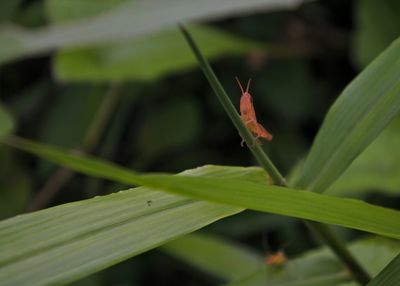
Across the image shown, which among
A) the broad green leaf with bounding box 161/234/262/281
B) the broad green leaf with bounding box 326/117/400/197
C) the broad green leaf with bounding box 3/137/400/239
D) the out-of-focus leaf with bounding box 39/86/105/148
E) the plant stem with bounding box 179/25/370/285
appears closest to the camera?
the broad green leaf with bounding box 3/137/400/239

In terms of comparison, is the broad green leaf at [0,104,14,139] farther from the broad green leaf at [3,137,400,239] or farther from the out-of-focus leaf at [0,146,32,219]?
the broad green leaf at [3,137,400,239]

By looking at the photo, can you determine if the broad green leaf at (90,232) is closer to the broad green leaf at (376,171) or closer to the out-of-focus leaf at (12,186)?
the broad green leaf at (376,171)

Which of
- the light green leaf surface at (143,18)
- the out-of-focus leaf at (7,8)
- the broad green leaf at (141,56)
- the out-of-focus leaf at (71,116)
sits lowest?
the out-of-focus leaf at (71,116)

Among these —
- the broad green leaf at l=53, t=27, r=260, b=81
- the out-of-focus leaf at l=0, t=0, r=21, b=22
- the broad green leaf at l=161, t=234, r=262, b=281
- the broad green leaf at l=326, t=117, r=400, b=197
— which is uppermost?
the out-of-focus leaf at l=0, t=0, r=21, b=22

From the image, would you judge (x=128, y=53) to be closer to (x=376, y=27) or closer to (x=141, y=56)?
(x=141, y=56)

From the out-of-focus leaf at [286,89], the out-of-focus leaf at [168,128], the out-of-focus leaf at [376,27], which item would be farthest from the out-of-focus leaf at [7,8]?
the out-of-focus leaf at [376,27]

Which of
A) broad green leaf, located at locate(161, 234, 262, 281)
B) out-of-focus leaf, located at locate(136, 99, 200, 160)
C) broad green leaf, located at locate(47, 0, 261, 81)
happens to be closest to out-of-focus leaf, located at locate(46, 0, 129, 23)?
broad green leaf, located at locate(47, 0, 261, 81)

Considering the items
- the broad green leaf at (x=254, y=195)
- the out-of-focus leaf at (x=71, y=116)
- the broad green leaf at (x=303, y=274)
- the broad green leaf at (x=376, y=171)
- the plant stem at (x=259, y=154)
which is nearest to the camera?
the broad green leaf at (x=254, y=195)

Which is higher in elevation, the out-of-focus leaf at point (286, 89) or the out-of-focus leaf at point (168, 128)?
the out-of-focus leaf at point (286, 89)
